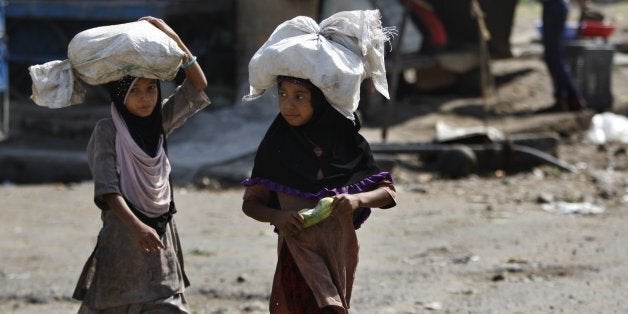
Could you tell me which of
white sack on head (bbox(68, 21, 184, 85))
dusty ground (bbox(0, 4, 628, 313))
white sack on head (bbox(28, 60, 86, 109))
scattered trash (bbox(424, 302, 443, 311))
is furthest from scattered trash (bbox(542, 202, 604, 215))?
white sack on head (bbox(28, 60, 86, 109))

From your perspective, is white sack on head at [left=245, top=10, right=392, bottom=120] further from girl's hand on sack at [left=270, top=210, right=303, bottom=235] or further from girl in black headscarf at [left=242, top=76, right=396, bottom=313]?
girl's hand on sack at [left=270, top=210, right=303, bottom=235]

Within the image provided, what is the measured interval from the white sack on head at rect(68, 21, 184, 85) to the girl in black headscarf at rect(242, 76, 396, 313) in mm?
533

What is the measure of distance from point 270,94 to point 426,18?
270 centimetres

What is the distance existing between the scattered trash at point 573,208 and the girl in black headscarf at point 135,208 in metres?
4.10

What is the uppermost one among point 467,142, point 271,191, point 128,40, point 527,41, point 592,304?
point 128,40

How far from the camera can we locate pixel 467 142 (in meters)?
9.80

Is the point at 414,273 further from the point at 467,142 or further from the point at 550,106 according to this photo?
the point at 550,106

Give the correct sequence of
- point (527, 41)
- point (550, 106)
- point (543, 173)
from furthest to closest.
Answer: point (527, 41) → point (550, 106) → point (543, 173)

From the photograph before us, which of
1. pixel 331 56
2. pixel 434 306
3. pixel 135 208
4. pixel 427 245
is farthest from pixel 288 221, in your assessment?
pixel 427 245

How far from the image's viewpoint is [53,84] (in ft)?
14.0

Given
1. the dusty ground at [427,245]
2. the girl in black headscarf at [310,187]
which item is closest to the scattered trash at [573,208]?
the dusty ground at [427,245]

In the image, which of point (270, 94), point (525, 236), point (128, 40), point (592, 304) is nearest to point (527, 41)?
point (270, 94)

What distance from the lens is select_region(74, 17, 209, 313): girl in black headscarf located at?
437 centimetres

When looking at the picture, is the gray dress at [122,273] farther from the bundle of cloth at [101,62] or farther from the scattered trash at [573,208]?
the scattered trash at [573,208]
